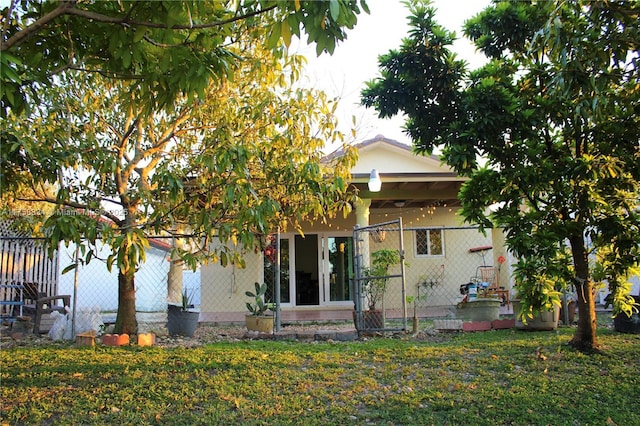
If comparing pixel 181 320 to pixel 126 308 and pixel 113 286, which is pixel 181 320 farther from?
pixel 113 286

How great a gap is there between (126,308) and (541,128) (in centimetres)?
660

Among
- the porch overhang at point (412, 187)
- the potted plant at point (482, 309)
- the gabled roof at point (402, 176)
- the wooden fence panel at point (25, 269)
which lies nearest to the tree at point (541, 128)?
the potted plant at point (482, 309)

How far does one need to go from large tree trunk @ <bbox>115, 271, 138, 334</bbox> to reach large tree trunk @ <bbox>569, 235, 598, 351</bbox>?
252 inches

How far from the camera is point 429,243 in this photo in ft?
47.6

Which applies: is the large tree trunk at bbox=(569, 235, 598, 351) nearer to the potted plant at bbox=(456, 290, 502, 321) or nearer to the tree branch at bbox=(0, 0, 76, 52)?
the potted plant at bbox=(456, 290, 502, 321)

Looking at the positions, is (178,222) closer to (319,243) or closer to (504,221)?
(504,221)

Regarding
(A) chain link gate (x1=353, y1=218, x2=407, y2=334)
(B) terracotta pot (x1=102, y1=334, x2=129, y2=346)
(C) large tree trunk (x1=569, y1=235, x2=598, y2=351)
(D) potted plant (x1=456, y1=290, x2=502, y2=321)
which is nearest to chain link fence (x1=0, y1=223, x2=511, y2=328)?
(A) chain link gate (x1=353, y1=218, x2=407, y2=334)

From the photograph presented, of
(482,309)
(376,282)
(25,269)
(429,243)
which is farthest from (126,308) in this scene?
(429,243)

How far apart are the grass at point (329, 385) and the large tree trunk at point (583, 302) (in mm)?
178

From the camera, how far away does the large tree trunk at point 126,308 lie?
7.82m

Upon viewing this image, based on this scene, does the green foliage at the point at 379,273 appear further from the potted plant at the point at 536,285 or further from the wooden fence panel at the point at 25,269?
the wooden fence panel at the point at 25,269

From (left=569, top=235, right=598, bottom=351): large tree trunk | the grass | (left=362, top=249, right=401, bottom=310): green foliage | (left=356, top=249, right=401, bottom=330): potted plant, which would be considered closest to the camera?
the grass

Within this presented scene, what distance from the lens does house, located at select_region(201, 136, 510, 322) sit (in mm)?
13016

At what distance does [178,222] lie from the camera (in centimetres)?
640
